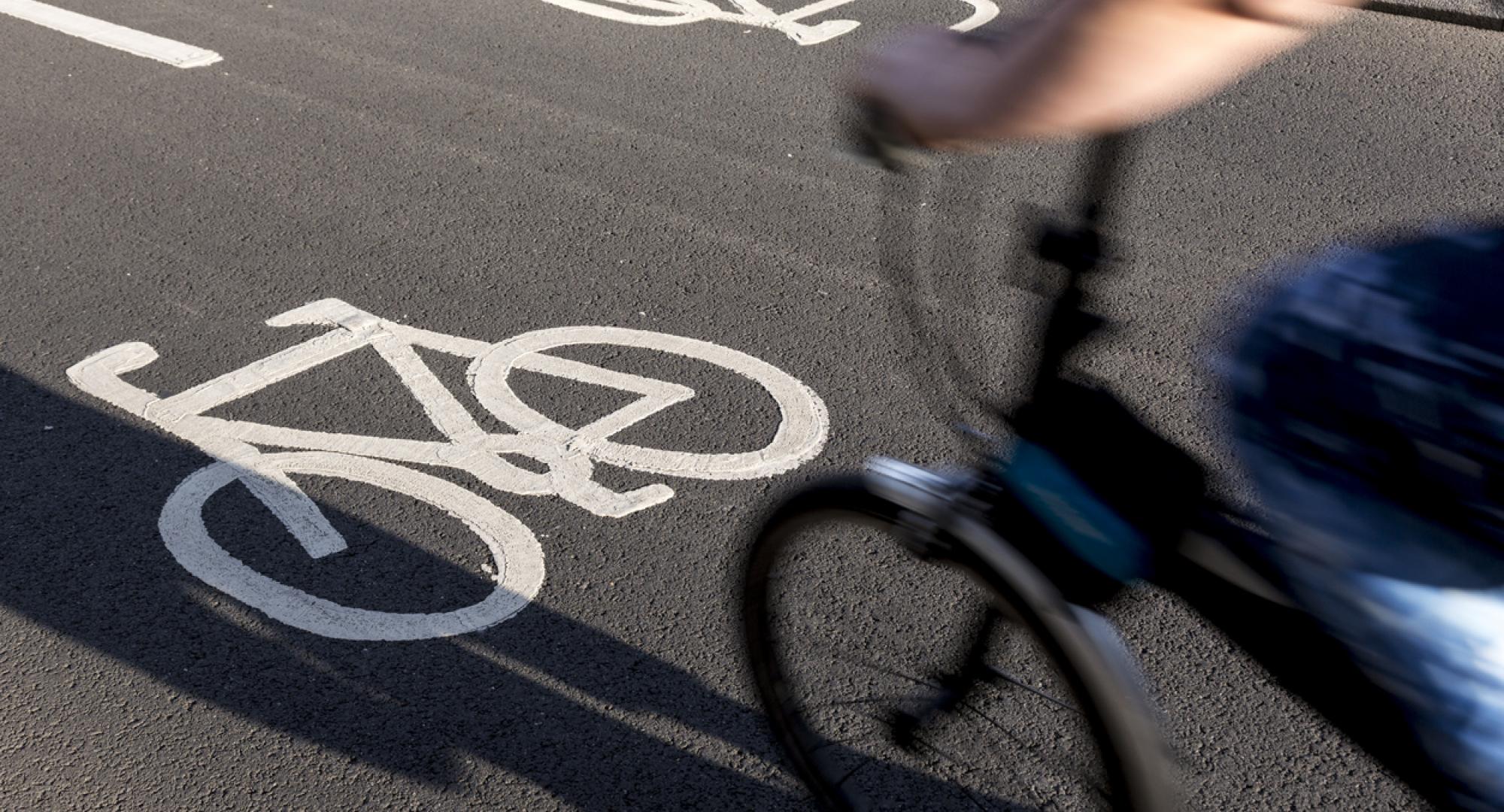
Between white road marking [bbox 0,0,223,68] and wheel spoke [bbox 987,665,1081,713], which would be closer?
wheel spoke [bbox 987,665,1081,713]

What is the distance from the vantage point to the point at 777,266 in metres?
5.16

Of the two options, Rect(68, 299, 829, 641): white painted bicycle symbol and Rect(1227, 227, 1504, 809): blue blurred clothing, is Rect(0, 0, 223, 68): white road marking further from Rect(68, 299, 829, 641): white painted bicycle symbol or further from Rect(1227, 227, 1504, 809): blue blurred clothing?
Rect(1227, 227, 1504, 809): blue blurred clothing

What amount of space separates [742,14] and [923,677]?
19.1 feet

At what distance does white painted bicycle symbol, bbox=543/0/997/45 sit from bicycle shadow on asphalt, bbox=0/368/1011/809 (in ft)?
15.1

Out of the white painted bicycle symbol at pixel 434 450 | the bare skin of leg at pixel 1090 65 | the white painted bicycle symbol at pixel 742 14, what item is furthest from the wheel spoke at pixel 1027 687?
the white painted bicycle symbol at pixel 742 14

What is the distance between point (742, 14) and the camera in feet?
26.2

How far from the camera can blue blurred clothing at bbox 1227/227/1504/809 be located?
1835 millimetres

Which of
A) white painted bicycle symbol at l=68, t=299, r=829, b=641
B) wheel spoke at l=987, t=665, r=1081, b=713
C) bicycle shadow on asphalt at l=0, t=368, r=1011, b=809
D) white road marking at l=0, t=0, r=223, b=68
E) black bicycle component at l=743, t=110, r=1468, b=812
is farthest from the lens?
white road marking at l=0, t=0, r=223, b=68

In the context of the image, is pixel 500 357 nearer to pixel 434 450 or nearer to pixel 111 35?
pixel 434 450

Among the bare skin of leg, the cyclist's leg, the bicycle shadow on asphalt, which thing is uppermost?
the bare skin of leg

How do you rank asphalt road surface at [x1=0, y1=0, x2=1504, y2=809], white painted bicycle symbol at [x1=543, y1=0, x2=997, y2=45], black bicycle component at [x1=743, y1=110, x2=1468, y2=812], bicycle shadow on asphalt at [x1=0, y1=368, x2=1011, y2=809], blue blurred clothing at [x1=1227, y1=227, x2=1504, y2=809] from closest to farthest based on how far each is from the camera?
blue blurred clothing at [x1=1227, y1=227, x2=1504, y2=809]
black bicycle component at [x1=743, y1=110, x2=1468, y2=812]
bicycle shadow on asphalt at [x1=0, y1=368, x2=1011, y2=809]
asphalt road surface at [x1=0, y1=0, x2=1504, y2=809]
white painted bicycle symbol at [x1=543, y1=0, x2=997, y2=45]

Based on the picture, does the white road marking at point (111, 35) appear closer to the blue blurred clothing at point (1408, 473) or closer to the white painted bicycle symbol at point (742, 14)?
the white painted bicycle symbol at point (742, 14)

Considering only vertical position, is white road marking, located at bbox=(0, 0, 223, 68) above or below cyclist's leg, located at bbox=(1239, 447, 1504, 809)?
below

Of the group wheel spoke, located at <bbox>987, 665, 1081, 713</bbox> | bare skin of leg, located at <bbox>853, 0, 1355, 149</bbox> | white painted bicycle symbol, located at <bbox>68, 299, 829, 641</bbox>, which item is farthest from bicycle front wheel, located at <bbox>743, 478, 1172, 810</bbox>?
white painted bicycle symbol, located at <bbox>68, 299, 829, 641</bbox>
